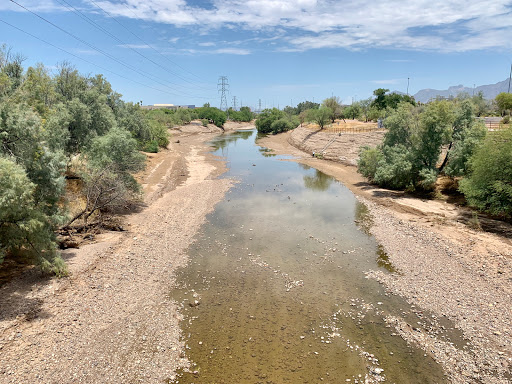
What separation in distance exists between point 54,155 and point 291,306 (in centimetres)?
1403

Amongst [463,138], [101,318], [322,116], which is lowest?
[101,318]

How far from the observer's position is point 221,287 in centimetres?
1694

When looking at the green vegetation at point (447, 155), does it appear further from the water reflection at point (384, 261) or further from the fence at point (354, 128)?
the fence at point (354, 128)

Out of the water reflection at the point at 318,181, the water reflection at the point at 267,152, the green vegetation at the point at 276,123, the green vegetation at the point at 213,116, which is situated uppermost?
the green vegetation at the point at 213,116

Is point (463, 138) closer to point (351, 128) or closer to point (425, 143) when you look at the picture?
point (425, 143)

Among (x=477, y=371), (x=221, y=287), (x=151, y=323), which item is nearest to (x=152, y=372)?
(x=151, y=323)

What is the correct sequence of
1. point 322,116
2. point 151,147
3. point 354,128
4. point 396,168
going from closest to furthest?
point 396,168
point 151,147
point 354,128
point 322,116

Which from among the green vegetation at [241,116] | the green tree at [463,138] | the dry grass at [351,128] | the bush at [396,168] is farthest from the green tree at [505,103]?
the green vegetation at [241,116]

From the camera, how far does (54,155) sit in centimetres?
1544

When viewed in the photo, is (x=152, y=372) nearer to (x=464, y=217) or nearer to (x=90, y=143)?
(x=90, y=143)

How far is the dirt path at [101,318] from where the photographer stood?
10930 mm

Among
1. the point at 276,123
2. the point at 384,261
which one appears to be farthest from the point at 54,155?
the point at 276,123

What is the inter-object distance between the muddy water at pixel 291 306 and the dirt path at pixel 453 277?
2.65ft

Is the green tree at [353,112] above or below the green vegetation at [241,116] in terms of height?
below
